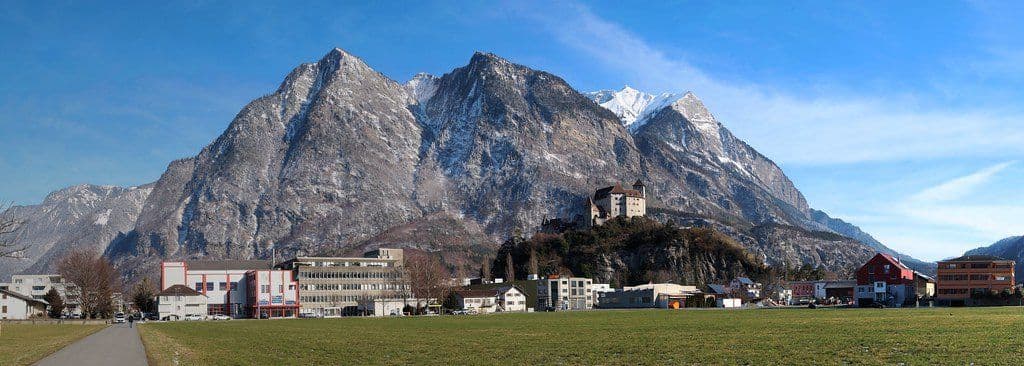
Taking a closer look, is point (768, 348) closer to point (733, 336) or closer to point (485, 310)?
point (733, 336)

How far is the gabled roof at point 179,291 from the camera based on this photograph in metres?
156

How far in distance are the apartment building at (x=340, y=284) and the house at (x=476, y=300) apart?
1292 centimetres

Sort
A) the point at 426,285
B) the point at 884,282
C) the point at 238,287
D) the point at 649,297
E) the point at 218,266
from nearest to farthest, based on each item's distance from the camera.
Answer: the point at 884,282
the point at 426,285
the point at 649,297
the point at 238,287
the point at 218,266

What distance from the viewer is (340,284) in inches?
6826

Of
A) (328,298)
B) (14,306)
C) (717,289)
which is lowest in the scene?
(717,289)

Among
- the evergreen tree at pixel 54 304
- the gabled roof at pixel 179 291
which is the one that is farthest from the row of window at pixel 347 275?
the evergreen tree at pixel 54 304

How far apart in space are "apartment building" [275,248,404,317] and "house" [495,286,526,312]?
1988 centimetres

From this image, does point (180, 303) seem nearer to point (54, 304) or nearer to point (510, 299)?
point (54, 304)

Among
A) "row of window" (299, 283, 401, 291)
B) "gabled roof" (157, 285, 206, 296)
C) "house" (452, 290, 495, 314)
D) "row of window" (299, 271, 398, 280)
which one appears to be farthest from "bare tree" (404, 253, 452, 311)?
"gabled roof" (157, 285, 206, 296)

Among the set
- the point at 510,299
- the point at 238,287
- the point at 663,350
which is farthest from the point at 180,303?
the point at 663,350

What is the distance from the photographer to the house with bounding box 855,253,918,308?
152375 mm

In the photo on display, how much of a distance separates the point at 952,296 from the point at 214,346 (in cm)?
13107

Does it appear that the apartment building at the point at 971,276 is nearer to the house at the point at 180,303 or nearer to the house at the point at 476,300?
the house at the point at 476,300

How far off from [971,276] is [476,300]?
87.0 metres
